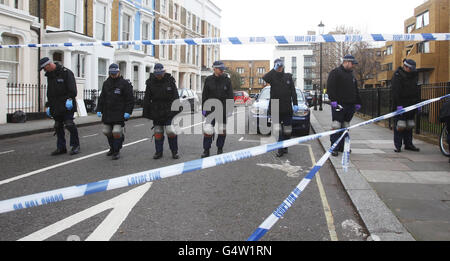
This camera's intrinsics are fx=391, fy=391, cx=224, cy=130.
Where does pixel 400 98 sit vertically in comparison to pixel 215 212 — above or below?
above

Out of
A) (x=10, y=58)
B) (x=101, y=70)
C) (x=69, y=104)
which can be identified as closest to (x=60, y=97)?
(x=69, y=104)

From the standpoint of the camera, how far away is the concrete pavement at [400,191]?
3678mm

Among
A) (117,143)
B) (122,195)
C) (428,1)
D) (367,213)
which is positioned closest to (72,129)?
(117,143)

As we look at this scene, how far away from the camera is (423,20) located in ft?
107

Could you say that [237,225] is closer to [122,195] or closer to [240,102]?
[122,195]

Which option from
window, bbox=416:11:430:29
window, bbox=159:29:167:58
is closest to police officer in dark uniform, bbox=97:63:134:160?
window, bbox=159:29:167:58

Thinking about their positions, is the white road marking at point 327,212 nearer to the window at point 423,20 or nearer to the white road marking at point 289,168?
the white road marking at point 289,168

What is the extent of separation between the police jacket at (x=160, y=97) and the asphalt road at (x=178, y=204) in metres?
0.85

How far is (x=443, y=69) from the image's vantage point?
29359 mm

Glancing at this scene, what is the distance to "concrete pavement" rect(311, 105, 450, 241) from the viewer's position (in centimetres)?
368

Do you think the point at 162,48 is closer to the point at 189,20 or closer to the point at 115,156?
the point at 189,20

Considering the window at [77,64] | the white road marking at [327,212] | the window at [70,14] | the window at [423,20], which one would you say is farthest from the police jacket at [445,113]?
the window at [423,20]

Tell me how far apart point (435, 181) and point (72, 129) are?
669cm

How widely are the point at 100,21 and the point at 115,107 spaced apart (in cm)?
1895
